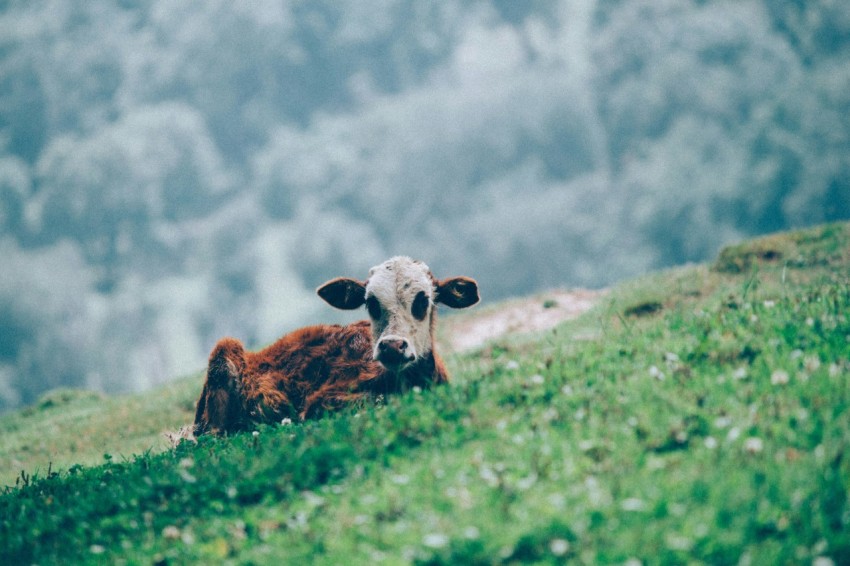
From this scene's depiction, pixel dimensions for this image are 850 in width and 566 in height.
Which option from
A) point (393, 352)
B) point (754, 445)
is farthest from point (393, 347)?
point (754, 445)

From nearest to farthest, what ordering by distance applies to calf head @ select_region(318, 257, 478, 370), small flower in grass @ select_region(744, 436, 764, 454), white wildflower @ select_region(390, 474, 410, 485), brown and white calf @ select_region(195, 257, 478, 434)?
small flower in grass @ select_region(744, 436, 764, 454) < white wildflower @ select_region(390, 474, 410, 485) < calf head @ select_region(318, 257, 478, 370) < brown and white calf @ select_region(195, 257, 478, 434)

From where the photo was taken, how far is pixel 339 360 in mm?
9508

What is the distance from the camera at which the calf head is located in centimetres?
828

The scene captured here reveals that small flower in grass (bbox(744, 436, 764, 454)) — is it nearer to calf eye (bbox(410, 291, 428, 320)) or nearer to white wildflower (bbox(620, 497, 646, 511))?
white wildflower (bbox(620, 497, 646, 511))

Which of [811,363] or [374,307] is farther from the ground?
[374,307]

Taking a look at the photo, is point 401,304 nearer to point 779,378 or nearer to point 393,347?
point 393,347

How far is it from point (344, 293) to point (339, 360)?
3.56 feet

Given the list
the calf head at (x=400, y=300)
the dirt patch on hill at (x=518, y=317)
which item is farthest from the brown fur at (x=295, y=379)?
the dirt patch on hill at (x=518, y=317)

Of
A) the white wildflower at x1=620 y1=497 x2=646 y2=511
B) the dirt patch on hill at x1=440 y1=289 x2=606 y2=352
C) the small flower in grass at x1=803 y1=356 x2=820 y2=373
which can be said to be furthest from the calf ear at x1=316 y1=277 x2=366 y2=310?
the dirt patch on hill at x1=440 y1=289 x2=606 y2=352

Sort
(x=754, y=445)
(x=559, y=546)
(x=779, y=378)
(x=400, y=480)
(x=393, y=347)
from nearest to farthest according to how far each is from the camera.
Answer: (x=559, y=546) < (x=754, y=445) < (x=400, y=480) < (x=779, y=378) < (x=393, y=347)

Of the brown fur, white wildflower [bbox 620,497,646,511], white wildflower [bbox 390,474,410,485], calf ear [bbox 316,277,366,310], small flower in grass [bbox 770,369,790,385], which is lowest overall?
white wildflower [bbox 620,497,646,511]

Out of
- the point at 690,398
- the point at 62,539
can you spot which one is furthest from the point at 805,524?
the point at 62,539

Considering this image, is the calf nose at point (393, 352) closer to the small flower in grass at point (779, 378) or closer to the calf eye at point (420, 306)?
the calf eye at point (420, 306)

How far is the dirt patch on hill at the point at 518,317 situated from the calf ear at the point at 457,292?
15.4 meters
